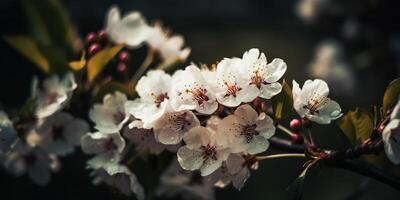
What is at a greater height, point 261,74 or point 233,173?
point 261,74

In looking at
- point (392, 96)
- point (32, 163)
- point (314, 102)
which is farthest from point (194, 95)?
point (32, 163)

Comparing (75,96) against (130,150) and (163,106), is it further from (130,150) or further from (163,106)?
(163,106)

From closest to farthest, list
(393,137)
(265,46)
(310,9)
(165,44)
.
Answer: (393,137)
(165,44)
(310,9)
(265,46)

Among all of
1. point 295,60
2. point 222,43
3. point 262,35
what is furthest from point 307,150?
point 262,35

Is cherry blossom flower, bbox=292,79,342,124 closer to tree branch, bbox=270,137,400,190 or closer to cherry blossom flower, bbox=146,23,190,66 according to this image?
tree branch, bbox=270,137,400,190

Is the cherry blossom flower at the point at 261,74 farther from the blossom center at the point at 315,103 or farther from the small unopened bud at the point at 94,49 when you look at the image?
the small unopened bud at the point at 94,49

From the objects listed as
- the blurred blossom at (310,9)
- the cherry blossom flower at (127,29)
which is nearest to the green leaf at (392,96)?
the cherry blossom flower at (127,29)

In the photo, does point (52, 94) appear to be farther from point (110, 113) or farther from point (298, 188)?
point (298, 188)
